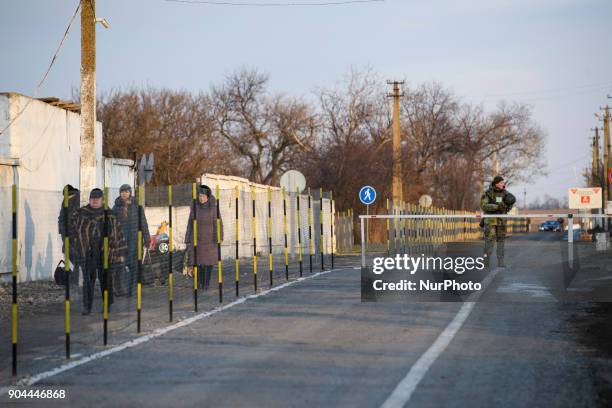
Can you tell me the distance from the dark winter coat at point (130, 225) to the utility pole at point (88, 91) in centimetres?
181

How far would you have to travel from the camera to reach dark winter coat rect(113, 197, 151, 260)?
14914mm

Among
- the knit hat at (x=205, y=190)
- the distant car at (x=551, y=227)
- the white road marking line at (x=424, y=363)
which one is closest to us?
the white road marking line at (x=424, y=363)

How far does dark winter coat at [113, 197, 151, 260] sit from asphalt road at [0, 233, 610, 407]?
8.51ft

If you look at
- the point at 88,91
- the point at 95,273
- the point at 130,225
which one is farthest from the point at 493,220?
the point at 95,273

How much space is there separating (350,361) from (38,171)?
14479 millimetres

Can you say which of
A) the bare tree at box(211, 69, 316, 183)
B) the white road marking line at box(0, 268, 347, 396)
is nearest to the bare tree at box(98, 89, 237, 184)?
the bare tree at box(211, 69, 316, 183)

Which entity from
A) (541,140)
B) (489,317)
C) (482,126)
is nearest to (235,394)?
(489,317)

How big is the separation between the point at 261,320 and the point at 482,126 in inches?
2772

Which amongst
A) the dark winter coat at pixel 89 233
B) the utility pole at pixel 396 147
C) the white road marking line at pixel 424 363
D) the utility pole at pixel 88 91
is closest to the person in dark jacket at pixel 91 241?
the dark winter coat at pixel 89 233

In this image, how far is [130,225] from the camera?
49.5ft

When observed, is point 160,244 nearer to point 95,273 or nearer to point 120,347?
point 95,273

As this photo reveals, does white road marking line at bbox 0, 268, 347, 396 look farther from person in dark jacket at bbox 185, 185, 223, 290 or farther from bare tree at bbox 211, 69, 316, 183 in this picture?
bare tree at bbox 211, 69, 316, 183

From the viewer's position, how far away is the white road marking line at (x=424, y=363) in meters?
6.93

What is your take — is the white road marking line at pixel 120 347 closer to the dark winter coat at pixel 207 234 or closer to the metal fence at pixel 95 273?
the metal fence at pixel 95 273
